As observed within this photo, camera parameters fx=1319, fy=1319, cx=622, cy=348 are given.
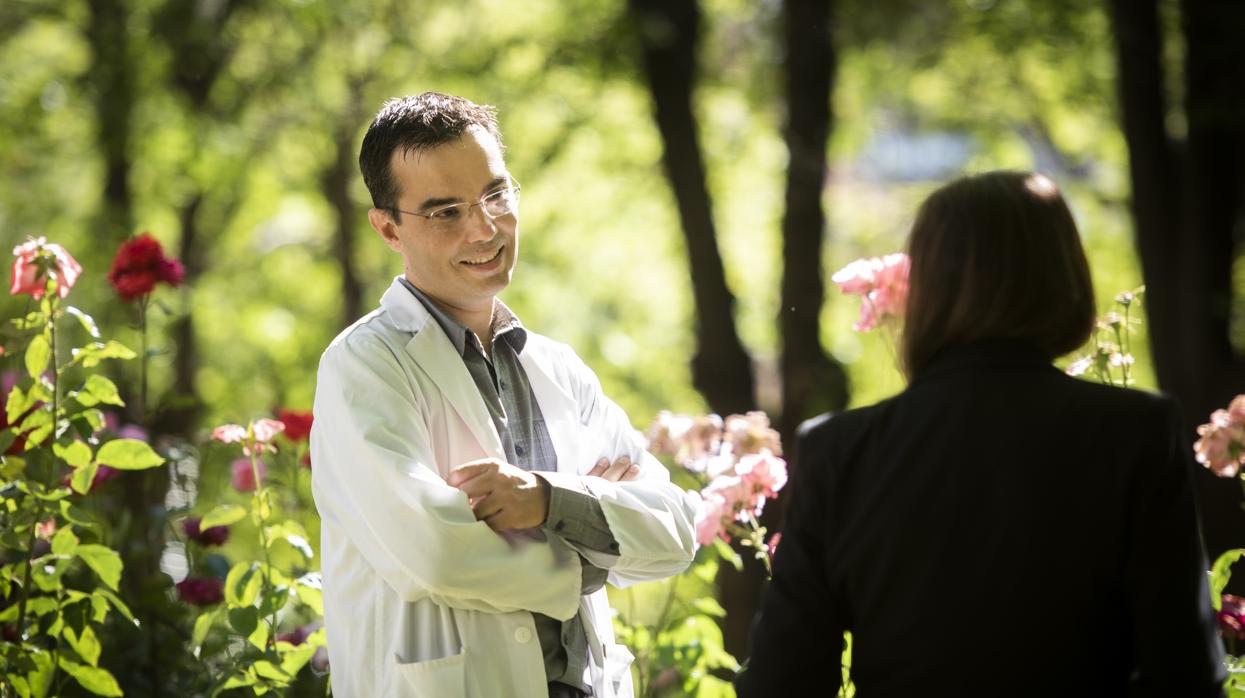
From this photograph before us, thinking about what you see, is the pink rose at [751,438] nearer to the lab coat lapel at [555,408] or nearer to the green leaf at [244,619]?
the lab coat lapel at [555,408]

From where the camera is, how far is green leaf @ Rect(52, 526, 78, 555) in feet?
9.72

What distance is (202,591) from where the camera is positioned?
357 cm

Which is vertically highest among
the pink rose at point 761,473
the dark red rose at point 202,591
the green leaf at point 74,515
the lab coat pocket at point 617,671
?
the pink rose at point 761,473

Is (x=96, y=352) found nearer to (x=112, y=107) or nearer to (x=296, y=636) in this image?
(x=296, y=636)

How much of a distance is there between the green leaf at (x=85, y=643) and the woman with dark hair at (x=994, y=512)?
5.97ft

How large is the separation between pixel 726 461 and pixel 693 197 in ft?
15.3

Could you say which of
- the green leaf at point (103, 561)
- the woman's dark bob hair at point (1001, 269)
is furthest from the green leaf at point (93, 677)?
the woman's dark bob hair at point (1001, 269)

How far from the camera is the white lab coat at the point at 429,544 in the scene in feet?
7.18

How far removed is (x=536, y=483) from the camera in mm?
2275

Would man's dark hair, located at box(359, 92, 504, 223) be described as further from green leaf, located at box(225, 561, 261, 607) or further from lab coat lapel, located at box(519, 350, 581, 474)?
green leaf, located at box(225, 561, 261, 607)

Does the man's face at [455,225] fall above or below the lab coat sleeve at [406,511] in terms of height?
above

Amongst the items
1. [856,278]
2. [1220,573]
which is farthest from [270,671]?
[1220,573]

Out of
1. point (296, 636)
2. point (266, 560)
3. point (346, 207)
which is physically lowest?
point (296, 636)

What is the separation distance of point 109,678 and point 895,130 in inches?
478
